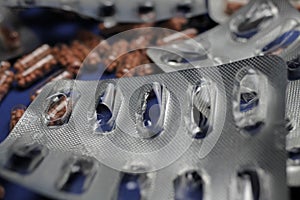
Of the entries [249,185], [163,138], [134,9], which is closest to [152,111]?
[163,138]

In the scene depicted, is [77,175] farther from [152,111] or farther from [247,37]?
[247,37]

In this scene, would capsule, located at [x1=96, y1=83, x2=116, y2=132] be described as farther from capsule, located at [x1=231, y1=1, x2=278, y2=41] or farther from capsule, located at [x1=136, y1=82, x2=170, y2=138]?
capsule, located at [x1=231, y1=1, x2=278, y2=41]

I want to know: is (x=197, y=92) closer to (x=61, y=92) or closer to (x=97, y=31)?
(x=61, y=92)

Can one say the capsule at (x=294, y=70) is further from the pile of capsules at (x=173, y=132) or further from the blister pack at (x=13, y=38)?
the blister pack at (x=13, y=38)

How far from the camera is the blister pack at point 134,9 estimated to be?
0.84 meters

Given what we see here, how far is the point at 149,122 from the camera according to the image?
2.02 feet

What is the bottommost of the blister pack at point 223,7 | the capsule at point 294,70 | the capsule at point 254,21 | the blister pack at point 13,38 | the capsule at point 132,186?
the capsule at point 132,186

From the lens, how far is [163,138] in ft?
1.95

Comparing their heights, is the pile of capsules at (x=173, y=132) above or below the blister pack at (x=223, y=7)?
below

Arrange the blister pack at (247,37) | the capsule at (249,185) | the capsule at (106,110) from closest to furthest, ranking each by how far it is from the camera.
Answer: the capsule at (249,185) < the capsule at (106,110) < the blister pack at (247,37)

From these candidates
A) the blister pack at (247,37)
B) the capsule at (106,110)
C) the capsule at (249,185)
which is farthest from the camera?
the blister pack at (247,37)


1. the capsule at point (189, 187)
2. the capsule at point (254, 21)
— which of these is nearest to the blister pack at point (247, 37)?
the capsule at point (254, 21)

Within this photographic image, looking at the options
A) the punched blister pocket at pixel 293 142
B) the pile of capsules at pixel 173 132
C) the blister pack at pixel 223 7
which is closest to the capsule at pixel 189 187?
the pile of capsules at pixel 173 132

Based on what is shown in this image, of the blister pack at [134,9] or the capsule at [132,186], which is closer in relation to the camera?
the capsule at [132,186]
